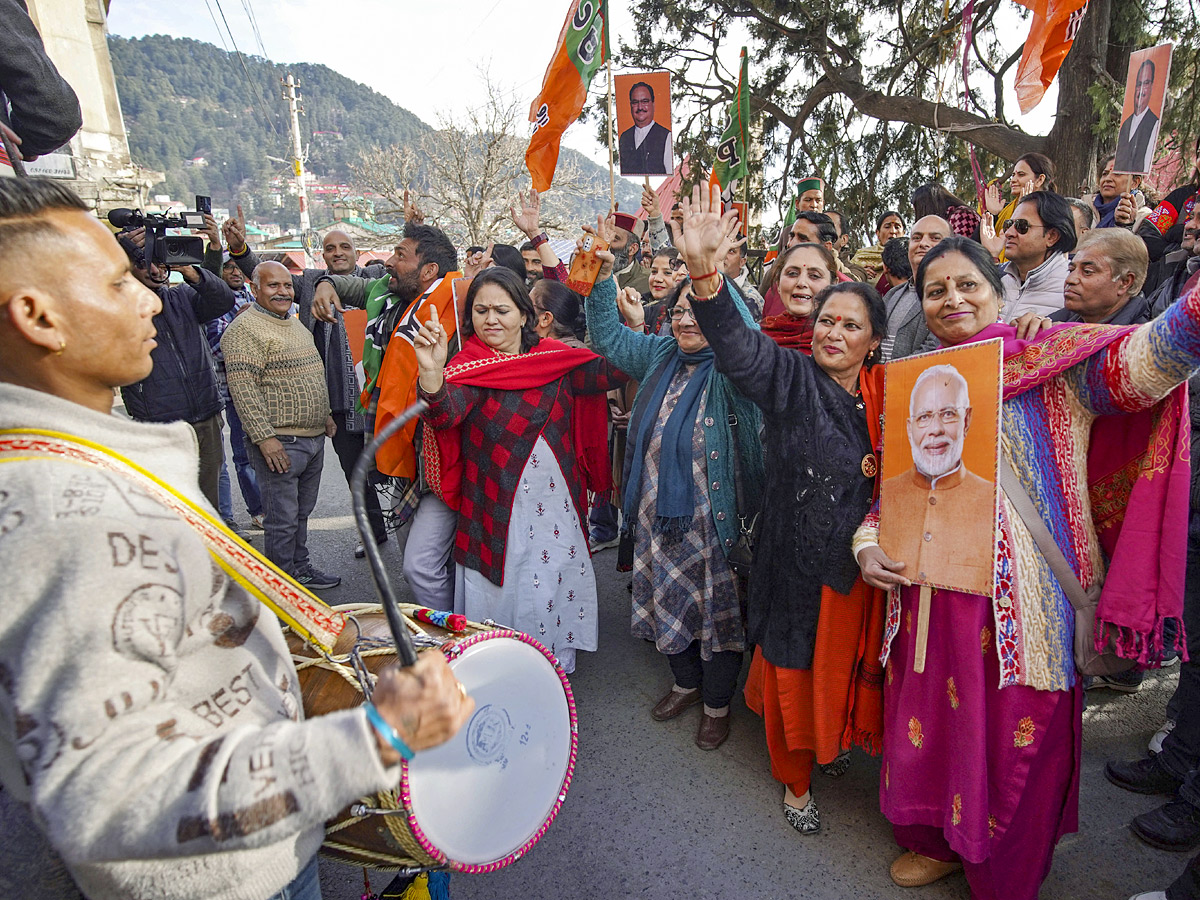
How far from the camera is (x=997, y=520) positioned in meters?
1.84

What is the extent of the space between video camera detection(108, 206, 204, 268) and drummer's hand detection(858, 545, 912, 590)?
145 inches

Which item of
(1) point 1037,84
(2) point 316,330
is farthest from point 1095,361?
(1) point 1037,84

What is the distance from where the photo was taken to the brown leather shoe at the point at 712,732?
2857 mm

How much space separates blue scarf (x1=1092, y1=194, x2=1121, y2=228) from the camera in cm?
505

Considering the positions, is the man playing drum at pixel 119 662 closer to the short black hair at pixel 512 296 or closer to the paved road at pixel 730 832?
the paved road at pixel 730 832

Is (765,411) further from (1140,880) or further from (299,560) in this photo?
(299,560)

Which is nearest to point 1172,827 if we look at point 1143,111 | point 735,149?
point 1143,111

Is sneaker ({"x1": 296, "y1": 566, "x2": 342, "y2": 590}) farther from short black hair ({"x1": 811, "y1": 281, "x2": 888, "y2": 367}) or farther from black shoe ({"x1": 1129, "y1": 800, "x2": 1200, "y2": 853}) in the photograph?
black shoe ({"x1": 1129, "y1": 800, "x2": 1200, "y2": 853})

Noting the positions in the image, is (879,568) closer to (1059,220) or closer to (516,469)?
(516,469)

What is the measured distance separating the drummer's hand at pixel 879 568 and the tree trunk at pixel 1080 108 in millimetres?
7655

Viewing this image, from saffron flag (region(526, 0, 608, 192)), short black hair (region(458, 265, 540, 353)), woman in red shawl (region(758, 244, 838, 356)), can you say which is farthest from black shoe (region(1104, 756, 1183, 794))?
saffron flag (region(526, 0, 608, 192))

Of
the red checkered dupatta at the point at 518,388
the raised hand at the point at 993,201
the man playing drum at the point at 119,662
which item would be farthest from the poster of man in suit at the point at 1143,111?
the man playing drum at the point at 119,662

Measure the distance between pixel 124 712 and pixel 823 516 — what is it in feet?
6.46

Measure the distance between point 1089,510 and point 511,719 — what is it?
175 centimetres
